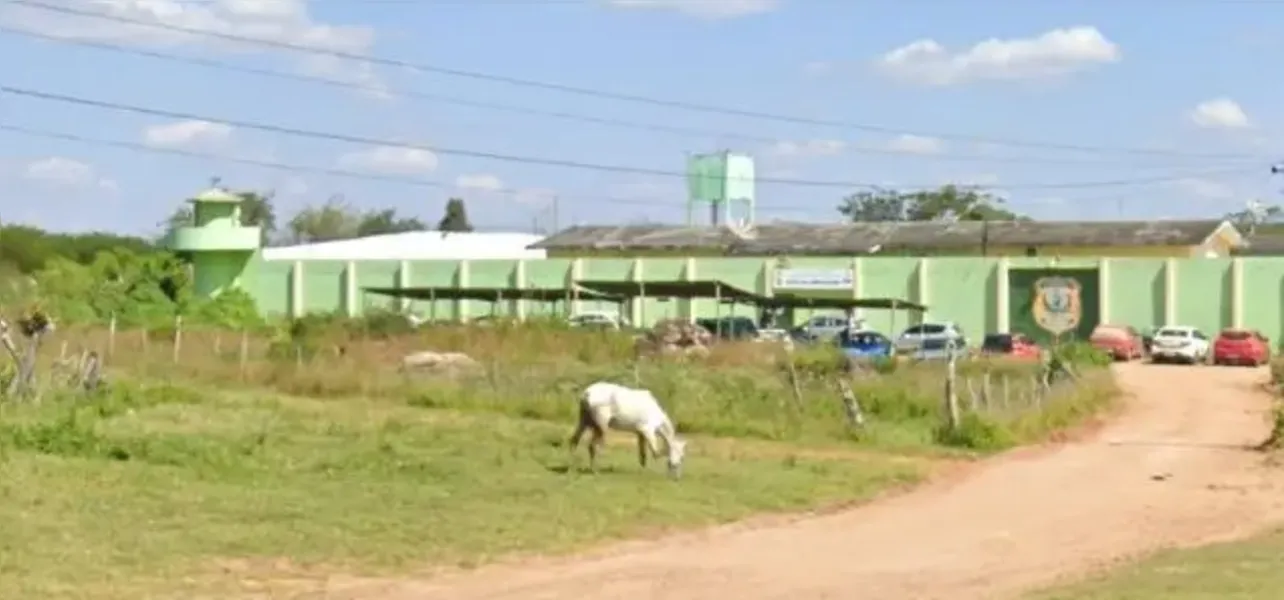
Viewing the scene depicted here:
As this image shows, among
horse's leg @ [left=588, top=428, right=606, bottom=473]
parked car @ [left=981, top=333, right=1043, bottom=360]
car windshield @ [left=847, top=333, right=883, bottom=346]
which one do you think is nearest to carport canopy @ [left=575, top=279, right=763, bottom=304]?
car windshield @ [left=847, top=333, right=883, bottom=346]

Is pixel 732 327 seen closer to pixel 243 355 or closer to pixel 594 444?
pixel 243 355

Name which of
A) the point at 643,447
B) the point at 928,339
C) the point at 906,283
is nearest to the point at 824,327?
the point at 906,283

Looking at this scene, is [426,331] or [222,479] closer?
[222,479]

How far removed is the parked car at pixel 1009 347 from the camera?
6994 cm

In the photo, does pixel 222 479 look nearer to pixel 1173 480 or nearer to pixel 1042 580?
pixel 1042 580

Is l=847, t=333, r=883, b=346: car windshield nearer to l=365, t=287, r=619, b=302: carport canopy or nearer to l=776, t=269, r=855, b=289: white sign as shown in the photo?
l=365, t=287, r=619, b=302: carport canopy

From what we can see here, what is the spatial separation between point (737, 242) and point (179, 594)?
273 feet

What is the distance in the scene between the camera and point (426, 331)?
64438mm

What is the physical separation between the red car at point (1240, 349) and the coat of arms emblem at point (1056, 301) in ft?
19.7

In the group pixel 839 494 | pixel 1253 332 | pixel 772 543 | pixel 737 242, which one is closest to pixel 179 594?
pixel 772 543

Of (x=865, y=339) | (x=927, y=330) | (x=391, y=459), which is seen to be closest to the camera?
(x=391, y=459)

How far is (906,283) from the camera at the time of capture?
84812 millimetres

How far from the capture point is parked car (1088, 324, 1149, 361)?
2933 inches

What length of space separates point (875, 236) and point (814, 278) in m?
14.5
